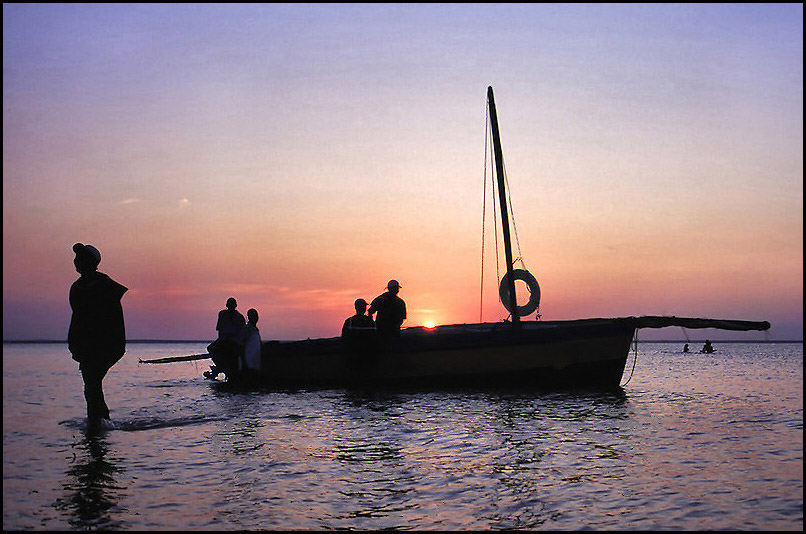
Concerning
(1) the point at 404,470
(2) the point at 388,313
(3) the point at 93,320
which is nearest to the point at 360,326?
(2) the point at 388,313

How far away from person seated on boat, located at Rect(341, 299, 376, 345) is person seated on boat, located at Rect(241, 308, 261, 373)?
285 centimetres

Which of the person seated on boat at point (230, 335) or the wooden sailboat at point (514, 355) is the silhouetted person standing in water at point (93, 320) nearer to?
the wooden sailboat at point (514, 355)

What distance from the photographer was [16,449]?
27.4 ft

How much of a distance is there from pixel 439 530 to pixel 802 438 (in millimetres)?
7879

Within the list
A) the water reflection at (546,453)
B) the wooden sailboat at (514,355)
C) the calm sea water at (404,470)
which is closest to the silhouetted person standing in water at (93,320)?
the calm sea water at (404,470)

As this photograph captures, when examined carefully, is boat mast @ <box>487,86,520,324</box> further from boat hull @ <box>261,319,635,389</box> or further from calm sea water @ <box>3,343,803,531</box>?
calm sea water @ <box>3,343,803,531</box>

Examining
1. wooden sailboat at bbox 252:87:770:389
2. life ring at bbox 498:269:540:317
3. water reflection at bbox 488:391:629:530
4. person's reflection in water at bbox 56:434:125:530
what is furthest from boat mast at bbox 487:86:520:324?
person's reflection in water at bbox 56:434:125:530

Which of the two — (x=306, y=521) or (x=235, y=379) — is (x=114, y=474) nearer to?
(x=306, y=521)

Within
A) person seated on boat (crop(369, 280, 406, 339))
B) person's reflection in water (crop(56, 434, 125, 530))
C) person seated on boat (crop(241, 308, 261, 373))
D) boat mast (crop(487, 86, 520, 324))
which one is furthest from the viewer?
boat mast (crop(487, 86, 520, 324))

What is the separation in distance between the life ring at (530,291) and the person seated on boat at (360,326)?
12.7 ft

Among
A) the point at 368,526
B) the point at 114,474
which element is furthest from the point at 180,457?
the point at 368,526

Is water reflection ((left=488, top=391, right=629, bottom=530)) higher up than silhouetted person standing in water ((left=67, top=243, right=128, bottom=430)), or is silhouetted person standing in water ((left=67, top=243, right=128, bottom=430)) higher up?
silhouetted person standing in water ((left=67, top=243, right=128, bottom=430))

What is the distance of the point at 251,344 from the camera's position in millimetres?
19516

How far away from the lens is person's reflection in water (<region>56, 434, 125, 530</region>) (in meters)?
5.11
